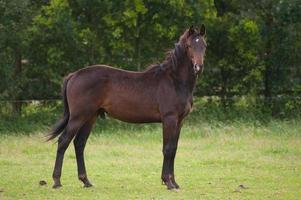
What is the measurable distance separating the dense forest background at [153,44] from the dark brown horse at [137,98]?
11213 millimetres

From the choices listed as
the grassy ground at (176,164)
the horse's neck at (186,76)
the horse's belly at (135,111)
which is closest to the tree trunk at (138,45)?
the grassy ground at (176,164)

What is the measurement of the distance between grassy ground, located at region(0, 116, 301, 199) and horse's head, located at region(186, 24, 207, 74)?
76.4 inches

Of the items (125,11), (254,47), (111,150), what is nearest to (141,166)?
(111,150)

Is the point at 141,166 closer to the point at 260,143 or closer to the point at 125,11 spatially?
the point at 260,143

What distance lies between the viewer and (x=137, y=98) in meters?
10.5

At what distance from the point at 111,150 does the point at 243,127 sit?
16.3 ft

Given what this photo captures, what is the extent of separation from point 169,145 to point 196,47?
1607 millimetres

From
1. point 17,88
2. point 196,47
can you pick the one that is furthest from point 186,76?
point 17,88

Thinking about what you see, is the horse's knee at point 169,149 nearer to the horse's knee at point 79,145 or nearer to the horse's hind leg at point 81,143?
the horse's hind leg at point 81,143

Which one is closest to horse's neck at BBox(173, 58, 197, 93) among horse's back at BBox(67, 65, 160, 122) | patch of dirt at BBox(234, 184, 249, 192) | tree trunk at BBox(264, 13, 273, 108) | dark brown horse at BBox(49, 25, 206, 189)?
dark brown horse at BBox(49, 25, 206, 189)

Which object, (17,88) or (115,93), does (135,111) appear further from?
(17,88)

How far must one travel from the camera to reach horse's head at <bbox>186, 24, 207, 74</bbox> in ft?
32.3

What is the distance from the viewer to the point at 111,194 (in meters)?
9.58

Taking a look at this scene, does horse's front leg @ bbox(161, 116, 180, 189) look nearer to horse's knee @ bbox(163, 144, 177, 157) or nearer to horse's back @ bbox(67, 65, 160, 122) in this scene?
horse's knee @ bbox(163, 144, 177, 157)
